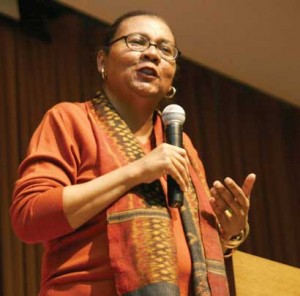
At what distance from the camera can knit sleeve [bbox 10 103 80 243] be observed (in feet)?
4.49

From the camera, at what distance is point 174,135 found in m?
1.46

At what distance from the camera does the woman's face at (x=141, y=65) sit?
1.65 m

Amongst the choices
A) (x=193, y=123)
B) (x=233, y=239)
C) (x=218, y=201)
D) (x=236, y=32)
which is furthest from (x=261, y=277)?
(x=193, y=123)

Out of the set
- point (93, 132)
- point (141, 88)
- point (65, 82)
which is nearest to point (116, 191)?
point (93, 132)

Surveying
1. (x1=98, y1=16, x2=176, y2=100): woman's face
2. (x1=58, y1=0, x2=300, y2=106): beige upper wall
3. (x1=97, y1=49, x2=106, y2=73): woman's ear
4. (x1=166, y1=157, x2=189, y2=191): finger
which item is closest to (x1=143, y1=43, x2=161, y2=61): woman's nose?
(x1=98, y1=16, x2=176, y2=100): woman's face

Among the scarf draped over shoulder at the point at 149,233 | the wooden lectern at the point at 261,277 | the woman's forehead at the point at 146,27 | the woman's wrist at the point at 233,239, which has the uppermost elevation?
the woman's forehead at the point at 146,27

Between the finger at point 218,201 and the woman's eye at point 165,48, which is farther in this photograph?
the woman's eye at point 165,48

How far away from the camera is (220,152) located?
3.75 meters

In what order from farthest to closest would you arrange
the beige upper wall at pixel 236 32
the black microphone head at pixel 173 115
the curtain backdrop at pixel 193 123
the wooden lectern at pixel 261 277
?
the beige upper wall at pixel 236 32 < the curtain backdrop at pixel 193 123 < the wooden lectern at pixel 261 277 < the black microphone head at pixel 173 115

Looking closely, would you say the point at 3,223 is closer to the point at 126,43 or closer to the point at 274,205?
the point at 126,43

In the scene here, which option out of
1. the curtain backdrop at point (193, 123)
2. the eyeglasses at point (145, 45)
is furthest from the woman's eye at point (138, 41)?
the curtain backdrop at point (193, 123)

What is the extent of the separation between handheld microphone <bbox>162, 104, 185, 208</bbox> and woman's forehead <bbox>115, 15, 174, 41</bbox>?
264 millimetres

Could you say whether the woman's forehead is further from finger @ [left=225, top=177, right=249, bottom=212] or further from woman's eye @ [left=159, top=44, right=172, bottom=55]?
finger @ [left=225, top=177, right=249, bottom=212]

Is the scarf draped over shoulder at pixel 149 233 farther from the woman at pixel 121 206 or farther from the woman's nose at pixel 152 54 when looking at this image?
the woman's nose at pixel 152 54
